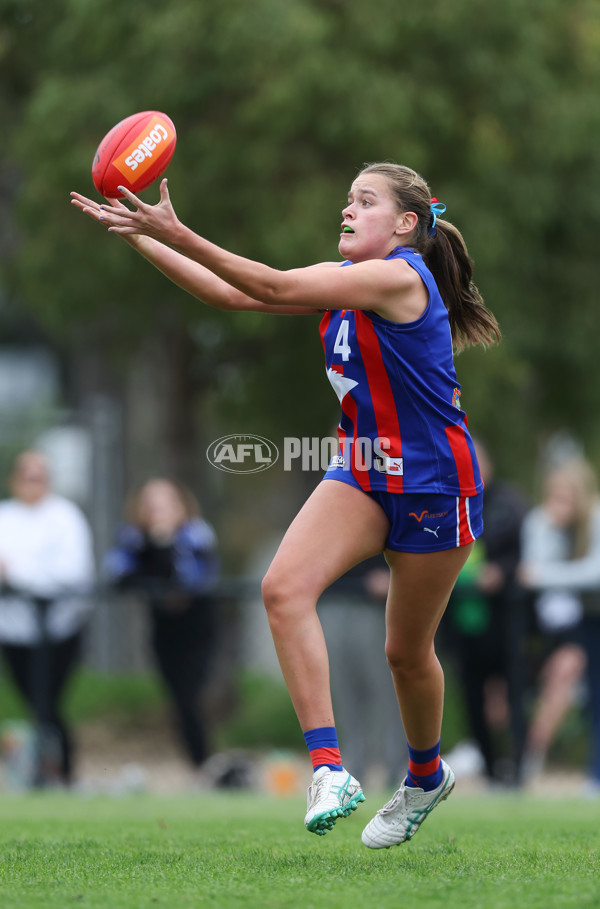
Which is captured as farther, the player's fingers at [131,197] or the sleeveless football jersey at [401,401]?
the sleeveless football jersey at [401,401]

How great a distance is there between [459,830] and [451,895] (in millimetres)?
2114

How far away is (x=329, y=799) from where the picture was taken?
4180 millimetres

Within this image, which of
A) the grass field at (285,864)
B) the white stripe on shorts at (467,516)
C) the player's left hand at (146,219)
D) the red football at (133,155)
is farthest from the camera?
the red football at (133,155)

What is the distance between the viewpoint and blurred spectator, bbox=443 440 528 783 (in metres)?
8.96

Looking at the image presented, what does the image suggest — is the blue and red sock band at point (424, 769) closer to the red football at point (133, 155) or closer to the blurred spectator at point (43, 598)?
the red football at point (133, 155)

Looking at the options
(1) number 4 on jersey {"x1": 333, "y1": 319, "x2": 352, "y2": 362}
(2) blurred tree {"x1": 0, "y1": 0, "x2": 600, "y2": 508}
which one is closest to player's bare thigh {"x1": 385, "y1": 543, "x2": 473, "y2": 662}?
(1) number 4 on jersey {"x1": 333, "y1": 319, "x2": 352, "y2": 362}

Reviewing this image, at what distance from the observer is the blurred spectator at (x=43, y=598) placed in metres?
9.23

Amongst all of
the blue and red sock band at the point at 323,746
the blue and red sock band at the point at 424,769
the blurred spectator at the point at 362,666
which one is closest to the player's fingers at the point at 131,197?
the blue and red sock band at the point at 323,746

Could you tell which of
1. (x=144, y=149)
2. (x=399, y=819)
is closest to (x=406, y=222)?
(x=144, y=149)

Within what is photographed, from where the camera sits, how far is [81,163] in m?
10.6

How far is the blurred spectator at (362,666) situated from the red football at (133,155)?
4.44 metres

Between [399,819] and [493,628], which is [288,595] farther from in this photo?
[493,628]

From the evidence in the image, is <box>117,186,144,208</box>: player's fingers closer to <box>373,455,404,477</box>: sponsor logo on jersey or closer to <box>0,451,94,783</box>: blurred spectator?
<box>373,455,404,477</box>: sponsor logo on jersey

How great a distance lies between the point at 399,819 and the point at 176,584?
4.83 m
